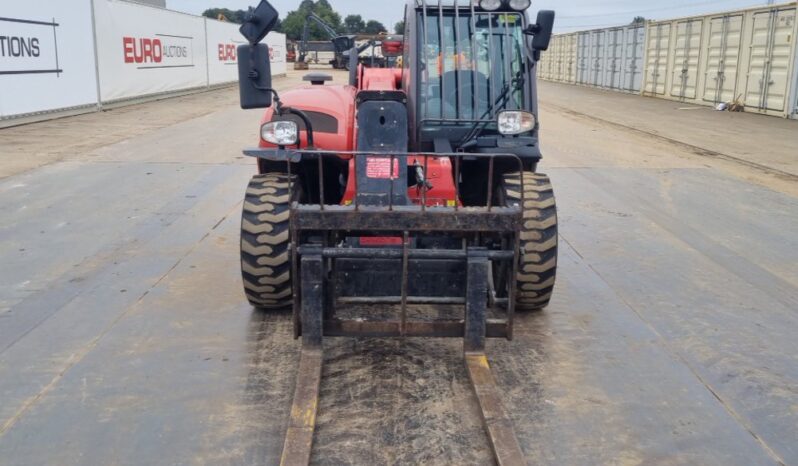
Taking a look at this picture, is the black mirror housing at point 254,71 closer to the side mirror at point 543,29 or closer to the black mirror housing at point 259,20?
the black mirror housing at point 259,20

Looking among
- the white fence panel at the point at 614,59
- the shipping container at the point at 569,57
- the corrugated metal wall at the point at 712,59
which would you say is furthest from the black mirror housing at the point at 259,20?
the shipping container at the point at 569,57

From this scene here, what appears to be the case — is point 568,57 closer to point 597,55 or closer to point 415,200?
point 597,55

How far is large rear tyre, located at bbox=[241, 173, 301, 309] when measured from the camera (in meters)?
4.83

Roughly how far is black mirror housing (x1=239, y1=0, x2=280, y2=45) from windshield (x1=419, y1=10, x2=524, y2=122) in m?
1.59

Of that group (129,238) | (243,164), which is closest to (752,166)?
(243,164)

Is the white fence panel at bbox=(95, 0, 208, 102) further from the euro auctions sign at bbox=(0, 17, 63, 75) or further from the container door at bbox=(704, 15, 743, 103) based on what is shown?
the container door at bbox=(704, 15, 743, 103)

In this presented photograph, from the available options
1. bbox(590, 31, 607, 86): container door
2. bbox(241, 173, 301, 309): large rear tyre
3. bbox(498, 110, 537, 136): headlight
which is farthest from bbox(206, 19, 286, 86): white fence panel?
bbox(498, 110, 537, 136): headlight

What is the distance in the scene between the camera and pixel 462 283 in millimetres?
4230

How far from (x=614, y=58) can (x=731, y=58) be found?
1158cm

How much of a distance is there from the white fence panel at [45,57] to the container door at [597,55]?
24459 mm

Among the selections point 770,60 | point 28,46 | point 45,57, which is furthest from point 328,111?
point 770,60

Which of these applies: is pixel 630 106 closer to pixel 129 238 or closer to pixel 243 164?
pixel 243 164

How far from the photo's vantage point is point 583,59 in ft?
130

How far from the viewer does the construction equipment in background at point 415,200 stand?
13.3 feet
